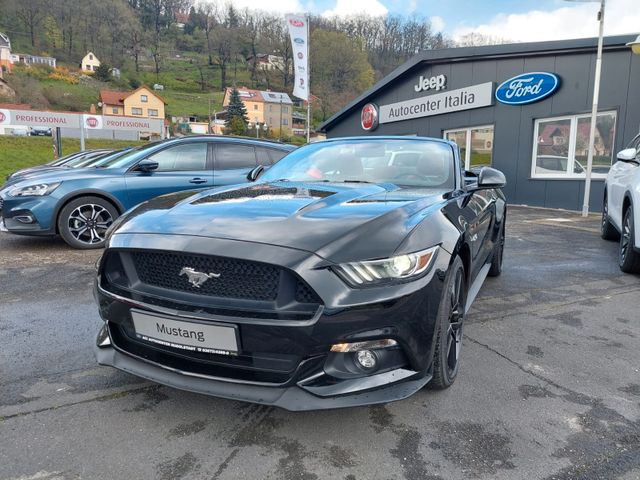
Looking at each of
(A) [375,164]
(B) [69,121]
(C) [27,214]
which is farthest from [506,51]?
(B) [69,121]

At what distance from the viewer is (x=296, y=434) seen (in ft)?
7.16

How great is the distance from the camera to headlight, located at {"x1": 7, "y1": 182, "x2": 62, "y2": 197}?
5863mm

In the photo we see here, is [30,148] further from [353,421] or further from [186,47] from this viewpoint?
[186,47]

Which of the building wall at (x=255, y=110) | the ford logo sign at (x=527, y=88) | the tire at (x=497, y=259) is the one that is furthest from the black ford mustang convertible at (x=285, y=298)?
the building wall at (x=255, y=110)

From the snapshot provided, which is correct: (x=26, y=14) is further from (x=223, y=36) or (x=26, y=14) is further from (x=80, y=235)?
(x=80, y=235)

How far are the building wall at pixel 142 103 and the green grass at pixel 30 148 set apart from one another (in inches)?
1674

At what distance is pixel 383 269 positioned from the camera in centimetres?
198

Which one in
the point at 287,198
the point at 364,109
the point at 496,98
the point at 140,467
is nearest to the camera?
the point at 140,467

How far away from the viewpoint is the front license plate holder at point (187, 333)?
6.39ft

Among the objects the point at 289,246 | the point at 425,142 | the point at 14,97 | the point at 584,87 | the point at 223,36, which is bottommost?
the point at 289,246

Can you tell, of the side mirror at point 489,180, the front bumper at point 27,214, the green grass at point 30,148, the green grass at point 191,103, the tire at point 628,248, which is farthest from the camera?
the green grass at point 191,103

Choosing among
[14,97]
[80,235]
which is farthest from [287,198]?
[14,97]

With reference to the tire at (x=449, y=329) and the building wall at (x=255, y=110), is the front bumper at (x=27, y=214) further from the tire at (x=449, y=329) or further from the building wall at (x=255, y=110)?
the building wall at (x=255, y=110)

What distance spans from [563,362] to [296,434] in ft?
6.17
